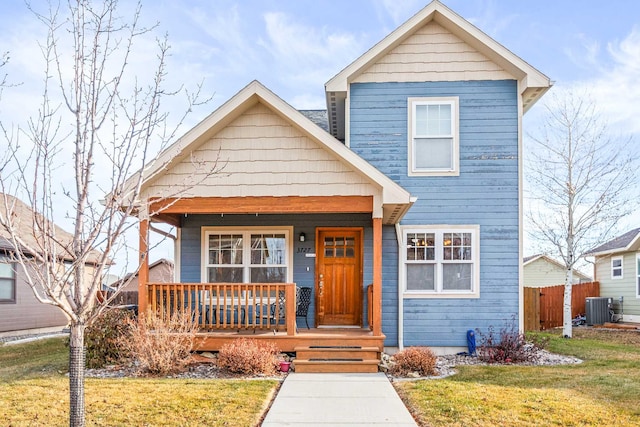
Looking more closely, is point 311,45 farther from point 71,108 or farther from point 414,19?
point 71,108

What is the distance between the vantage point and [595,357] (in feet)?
40.2

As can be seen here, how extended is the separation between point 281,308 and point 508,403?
5361mm

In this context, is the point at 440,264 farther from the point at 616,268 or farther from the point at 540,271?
the point at 540,271

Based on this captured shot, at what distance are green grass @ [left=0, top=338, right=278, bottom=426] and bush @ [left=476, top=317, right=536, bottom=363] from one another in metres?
4.86

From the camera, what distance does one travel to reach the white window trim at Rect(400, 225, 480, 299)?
12203 mm

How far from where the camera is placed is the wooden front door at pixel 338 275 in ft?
41.8

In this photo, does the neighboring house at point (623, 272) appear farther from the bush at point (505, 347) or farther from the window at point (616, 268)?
the bush at point (505, 347)

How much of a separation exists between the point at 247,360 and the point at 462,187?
19.4 feet

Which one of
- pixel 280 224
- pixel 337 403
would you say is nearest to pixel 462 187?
pixel 280 224

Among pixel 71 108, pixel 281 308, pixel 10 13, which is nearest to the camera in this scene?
pixel 71 108

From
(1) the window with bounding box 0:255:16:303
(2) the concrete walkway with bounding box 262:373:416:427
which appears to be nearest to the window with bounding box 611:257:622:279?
(2) the concrete walkway with bounding box 262:373:416:427

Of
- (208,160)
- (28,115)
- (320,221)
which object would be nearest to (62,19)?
(28,115)

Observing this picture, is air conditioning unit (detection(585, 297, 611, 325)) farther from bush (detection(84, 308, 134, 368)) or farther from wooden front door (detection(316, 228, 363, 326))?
bush (detection(84, 308, 134, 368))

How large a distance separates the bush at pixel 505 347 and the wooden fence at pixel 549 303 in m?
8.38
